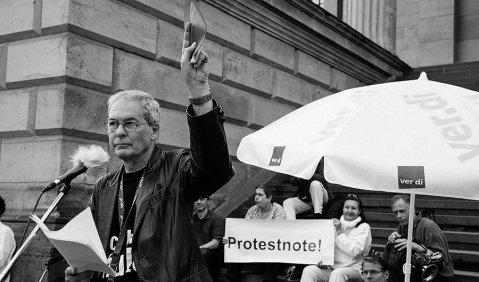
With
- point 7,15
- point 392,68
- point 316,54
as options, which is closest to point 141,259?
point 7,15

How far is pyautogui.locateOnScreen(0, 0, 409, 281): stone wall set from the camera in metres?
7.58

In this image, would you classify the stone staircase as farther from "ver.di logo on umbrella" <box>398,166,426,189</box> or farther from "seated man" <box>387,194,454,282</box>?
"ver.di logo on umbrella" <box>398,166,426,189</box>

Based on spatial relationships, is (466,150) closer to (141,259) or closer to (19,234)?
(141,259)

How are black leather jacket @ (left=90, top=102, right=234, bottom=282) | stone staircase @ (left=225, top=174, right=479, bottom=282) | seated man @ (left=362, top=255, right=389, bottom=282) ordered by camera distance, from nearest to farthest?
black leather jacket @ (left=90, top=102, right=234, bottom=282), seated man @ (left=362, top=255, right=389, bottom=282), stone staircase @ (left=225, top=174, right=479, bottom=282)

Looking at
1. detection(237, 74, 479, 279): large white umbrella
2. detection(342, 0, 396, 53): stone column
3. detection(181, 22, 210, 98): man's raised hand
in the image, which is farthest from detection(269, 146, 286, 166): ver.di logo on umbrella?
detection(342, 0, 396, 53): stone column

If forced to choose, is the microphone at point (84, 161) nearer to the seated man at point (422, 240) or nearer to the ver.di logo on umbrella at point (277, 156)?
the ver.di logo on umbrella at point (277, 156)

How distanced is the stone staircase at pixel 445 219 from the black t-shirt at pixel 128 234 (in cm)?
549

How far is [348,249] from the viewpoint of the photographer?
720 cm

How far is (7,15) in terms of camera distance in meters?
8.31

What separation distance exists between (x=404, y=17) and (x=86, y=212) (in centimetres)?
2277

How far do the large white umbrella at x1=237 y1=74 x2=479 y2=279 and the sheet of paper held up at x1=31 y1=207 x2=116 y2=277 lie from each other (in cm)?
164

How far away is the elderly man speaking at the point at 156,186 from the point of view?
254 centimetres

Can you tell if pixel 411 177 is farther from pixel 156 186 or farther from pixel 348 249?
pixel 348 249

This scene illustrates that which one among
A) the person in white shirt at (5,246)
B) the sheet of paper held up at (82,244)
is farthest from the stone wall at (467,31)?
the sheet of paper held up at (82,244)
